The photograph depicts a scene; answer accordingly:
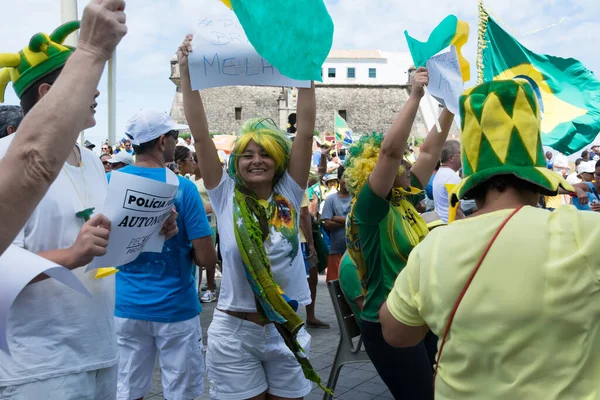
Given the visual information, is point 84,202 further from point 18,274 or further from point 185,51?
point 185,51

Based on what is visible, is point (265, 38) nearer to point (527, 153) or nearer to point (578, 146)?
point (527, 153)

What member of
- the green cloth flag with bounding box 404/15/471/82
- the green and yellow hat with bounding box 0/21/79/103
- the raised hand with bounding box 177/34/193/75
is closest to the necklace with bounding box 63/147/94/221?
the green and yellow hat with bounding box 0/21/79/103

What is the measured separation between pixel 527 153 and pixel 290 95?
52.2 metres

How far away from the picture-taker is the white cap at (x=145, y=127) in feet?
10.3

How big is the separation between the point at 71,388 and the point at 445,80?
2.32 m

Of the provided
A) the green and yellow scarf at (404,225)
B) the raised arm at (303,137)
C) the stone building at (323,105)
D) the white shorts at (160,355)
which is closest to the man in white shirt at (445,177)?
the green and yellow scarf at (404,225)

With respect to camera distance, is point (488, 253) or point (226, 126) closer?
point (488, 253)

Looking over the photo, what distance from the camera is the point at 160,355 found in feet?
10.5

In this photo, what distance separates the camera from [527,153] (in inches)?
62.4

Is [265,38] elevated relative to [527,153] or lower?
elevated

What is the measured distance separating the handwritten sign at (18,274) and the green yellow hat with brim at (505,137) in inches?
43.6

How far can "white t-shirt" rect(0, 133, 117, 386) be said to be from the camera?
5.88 feet

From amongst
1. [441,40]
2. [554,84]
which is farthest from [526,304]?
[554,84]

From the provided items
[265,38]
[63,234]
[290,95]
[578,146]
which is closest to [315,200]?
[578,146]
